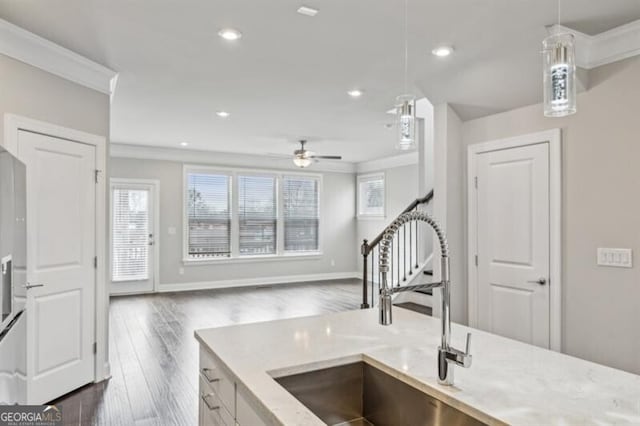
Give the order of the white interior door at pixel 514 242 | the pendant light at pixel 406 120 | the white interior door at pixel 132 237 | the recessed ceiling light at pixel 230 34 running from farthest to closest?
the white interior door at pixel 132 237 < the white interior door at pixel 514 242 < the recessed ceiling light at pixel 230 34 < the pendant light at pixel 406 120

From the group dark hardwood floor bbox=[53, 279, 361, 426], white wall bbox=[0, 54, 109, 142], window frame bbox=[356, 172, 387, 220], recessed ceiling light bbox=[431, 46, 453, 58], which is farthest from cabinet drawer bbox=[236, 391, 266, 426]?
window frame bbox=[356, 172, 387, 220]

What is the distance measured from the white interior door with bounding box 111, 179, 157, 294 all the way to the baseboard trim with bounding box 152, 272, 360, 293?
429 mm

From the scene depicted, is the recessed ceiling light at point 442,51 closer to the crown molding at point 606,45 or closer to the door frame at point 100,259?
the crown molding at point 606,45

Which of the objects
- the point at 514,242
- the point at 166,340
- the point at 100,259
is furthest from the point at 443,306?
the point at 166,340

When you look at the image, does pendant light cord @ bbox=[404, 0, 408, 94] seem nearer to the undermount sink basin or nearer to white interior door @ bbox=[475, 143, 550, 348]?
white interior door @ bbox=[475, 143, 550, 348]

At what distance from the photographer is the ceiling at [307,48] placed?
2.52m

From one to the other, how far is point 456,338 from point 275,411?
96cm

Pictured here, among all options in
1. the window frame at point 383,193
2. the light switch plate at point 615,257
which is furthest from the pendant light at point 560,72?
the window frame at point 383,193

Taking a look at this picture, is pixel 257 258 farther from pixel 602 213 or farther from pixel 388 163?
pixel 602 213

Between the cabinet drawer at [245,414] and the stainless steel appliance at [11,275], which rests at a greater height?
the stainless steel appliance at [11,275]

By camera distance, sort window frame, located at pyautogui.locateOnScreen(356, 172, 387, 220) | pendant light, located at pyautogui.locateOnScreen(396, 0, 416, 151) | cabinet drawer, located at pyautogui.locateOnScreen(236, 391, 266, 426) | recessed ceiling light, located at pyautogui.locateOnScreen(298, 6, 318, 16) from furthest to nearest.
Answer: window frame, located at pyautogui.locateOnScreen(356, 172, 387, 220)
recessed ceiling light, located at pyautogui.locateOnScreen(298, 6, 318, 16)
pendant light, located at pyautogui.locateOnScreen(396, 0, 416, 151)
cabinet drawer, located at pyautogui.locateOnScreen(236, 391, 266, 426)

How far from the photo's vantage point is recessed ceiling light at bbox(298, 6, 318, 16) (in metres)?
2.51

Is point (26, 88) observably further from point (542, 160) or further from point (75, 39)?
point (542, 160)

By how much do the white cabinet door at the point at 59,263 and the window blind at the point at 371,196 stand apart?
Answer: 21.1 ft
